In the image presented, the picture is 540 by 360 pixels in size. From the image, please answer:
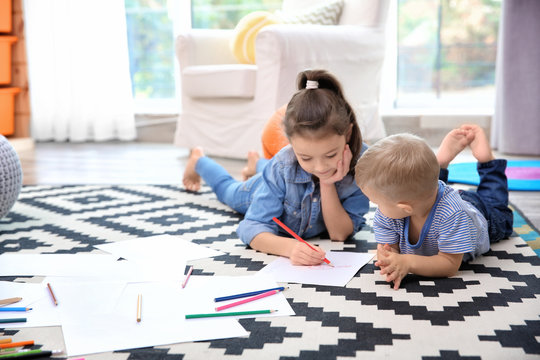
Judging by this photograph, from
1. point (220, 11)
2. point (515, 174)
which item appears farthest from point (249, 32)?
point (515, 174)

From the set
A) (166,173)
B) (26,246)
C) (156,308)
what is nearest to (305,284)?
(156,308)

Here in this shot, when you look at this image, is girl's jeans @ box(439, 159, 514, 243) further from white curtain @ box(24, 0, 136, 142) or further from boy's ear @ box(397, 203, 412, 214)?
white curtain @ box(24, 0, 136, 142)

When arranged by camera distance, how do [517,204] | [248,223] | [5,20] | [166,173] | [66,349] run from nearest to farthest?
[66,349], [248,223], [517,204], [166,173], [5,20]

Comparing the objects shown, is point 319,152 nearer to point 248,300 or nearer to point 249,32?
point 248,300

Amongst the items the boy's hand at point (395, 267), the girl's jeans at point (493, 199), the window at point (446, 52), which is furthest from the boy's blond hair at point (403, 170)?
the window at point (446, 52)

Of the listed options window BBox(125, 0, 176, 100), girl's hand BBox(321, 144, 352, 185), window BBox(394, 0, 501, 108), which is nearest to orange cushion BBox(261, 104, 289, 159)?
girl's hand BBox(321, 144, 352, 185)

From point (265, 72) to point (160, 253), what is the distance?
46.4 inches

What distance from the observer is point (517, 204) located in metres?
1.63

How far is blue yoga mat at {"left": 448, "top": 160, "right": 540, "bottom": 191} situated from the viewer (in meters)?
1.83

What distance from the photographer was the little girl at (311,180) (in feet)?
3.73

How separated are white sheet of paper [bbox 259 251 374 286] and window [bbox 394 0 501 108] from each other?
2145 millimetres

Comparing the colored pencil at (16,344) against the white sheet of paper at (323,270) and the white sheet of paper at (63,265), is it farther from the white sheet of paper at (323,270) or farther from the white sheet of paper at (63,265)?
the white sheet of paper at (323,270)

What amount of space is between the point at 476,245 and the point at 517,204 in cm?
59

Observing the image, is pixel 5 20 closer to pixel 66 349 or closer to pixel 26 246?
pixel 26 246
